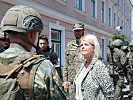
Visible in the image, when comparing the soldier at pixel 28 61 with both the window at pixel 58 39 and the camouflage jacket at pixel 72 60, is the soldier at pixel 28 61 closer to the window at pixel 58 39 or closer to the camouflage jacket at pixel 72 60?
the camouflage jacket at pixel 72 60

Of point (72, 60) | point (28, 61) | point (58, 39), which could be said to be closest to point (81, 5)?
point (58, 39)

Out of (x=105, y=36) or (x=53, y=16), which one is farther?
(x=105, y=36)

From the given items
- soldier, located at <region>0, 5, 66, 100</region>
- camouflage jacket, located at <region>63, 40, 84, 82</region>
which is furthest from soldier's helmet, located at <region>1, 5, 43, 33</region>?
camouflage jacket, located at <region>63, 40, 84, 82</region>

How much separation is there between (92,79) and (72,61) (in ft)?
3.97

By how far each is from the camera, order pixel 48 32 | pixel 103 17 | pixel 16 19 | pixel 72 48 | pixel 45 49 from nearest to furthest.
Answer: pixel 16 19
pixel 72 48
pixel 45 49
pixel 48 32
pixel 103 17

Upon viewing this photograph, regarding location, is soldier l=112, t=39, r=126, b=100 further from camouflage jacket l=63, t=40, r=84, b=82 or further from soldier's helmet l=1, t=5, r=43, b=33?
soldier's helmet l=1, t=5, r=43, b=33

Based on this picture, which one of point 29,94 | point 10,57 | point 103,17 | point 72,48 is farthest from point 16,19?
point 103,17

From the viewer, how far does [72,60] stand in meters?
3.35

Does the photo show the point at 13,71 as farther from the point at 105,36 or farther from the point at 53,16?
the point at 105,36

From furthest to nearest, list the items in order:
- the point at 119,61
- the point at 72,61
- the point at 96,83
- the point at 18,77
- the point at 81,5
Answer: the point at 81,5 < the point at 119,61 < the point at 72,61 < the point at 96,83 < the point at 18,77

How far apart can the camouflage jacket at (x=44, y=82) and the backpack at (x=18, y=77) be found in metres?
0.03

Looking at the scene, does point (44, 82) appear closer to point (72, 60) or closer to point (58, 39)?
point (72, 60)

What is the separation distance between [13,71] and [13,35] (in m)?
0.29

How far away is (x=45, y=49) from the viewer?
13.0 ft
